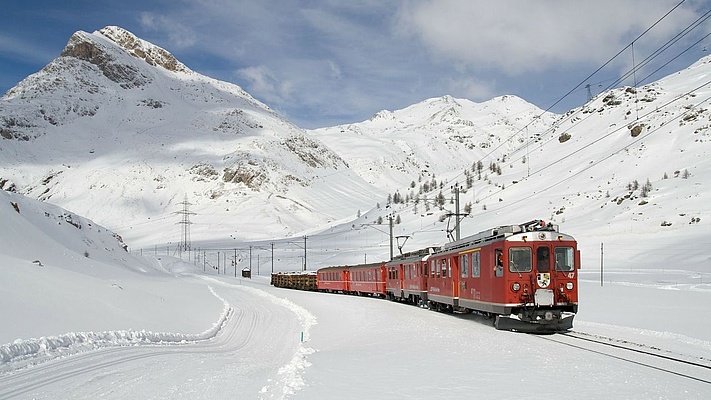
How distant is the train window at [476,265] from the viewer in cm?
2305

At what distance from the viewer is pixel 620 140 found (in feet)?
348

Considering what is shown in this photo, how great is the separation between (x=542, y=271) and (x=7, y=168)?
688 ft

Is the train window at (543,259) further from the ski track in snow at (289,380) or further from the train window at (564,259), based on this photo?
the ski track in snow at (289,380)

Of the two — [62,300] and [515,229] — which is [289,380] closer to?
[62,300]

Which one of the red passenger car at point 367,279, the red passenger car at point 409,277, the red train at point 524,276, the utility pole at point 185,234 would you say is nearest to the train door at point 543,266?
the red train at point 524,276

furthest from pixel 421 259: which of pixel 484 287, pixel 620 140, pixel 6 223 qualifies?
pixel 620 140

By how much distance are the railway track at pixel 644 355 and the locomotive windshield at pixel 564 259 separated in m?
→ 2.66

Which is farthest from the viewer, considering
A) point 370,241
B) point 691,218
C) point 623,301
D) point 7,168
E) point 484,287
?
point 7,168

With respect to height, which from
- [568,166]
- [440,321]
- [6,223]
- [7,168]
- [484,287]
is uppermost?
[7,168]

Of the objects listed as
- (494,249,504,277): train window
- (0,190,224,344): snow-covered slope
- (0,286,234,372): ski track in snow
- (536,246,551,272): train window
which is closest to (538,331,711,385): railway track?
(536,246,551,272): train window

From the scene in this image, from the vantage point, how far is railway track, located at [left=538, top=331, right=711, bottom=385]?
1203cm

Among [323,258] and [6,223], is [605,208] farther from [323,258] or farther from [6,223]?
[6,223]

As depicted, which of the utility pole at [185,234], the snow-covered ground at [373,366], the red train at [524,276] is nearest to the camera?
the snow-covered ground at [373,366]

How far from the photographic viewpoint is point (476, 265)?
23.4 metres
